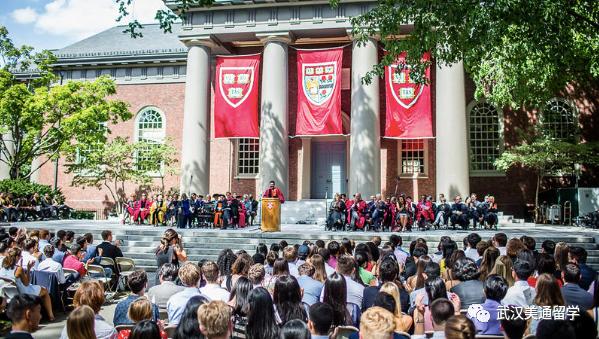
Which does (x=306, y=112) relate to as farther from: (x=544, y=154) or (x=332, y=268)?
(x=332, y=268)

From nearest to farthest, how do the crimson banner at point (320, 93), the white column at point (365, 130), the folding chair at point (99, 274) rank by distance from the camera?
1. the folding chair at point (99, 274)
2. the white column at point (365, 130)
3. the crimson banner at point (320, 93)

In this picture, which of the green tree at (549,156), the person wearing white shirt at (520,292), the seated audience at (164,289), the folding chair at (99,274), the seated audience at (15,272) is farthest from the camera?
the green tree at (549,156)

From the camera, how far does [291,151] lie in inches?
1093

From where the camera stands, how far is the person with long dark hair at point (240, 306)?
5.17 metres

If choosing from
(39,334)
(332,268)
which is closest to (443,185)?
(332,268)

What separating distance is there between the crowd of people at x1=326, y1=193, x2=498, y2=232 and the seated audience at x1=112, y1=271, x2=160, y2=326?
1373 cm

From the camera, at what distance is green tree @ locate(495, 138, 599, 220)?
2261 centimetres

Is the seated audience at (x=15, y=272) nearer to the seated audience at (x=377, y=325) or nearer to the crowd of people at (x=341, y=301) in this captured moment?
the crowd of people at (x=341, y=301)

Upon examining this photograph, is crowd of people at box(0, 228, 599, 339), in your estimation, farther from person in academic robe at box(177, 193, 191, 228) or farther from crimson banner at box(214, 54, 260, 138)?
crimson banner at box(214, 54, 260, 138)

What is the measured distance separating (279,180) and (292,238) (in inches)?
298

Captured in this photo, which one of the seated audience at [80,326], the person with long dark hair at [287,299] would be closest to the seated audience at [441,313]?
the person with long dark hair at [287,299]

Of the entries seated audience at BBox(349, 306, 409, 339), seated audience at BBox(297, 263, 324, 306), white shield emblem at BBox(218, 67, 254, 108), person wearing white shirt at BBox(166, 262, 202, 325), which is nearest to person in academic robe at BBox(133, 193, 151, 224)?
white shield emblem at BBox(218, 67, 254, 108)

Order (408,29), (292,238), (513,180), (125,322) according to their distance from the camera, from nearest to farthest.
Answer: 1. (125,322)
2. (292,238)
3. (408,29)
4. (513,180)

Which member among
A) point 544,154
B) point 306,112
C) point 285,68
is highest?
point 285,68
